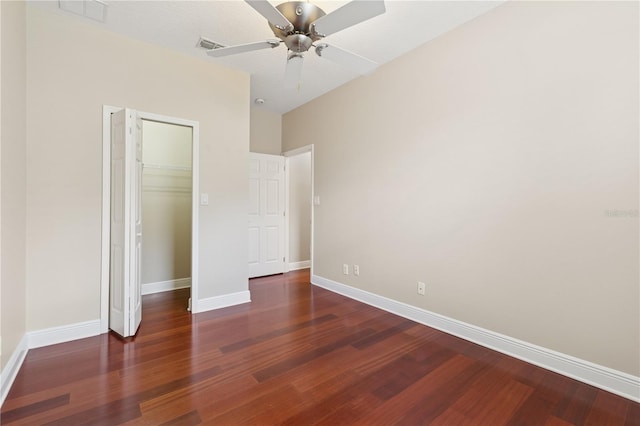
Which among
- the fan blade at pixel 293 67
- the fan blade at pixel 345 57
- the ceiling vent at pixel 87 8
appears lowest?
the fan blade at pixel 293 67

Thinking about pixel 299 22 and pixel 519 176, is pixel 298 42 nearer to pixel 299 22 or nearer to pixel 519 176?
pixel 299 22

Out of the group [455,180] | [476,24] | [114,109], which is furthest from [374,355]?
[114,109]

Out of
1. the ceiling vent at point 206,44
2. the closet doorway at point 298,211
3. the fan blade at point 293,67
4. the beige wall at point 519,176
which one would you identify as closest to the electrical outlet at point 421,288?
the beige wall at point 519,176

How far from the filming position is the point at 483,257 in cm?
250

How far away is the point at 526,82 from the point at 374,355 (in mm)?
2504

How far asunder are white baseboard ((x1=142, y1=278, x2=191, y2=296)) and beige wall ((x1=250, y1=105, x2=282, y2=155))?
7.78 ft

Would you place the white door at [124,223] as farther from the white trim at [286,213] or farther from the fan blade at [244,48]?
the white trim at [286,213]

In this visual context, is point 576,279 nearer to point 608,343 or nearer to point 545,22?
point 608,343

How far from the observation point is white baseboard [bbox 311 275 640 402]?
1850 millimetres

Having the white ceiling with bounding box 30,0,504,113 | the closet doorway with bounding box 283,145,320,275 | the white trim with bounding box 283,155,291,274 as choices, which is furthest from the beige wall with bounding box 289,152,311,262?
the white ceiling with bounding box 30,0,504,113

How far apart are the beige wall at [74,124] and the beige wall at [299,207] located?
242 cm

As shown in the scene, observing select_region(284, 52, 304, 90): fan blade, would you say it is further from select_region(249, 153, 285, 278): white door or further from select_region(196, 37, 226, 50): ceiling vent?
select_region(249, 153, 285, 278): white door

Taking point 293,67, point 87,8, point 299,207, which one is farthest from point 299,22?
point 299,207

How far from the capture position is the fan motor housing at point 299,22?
69.9 inches
